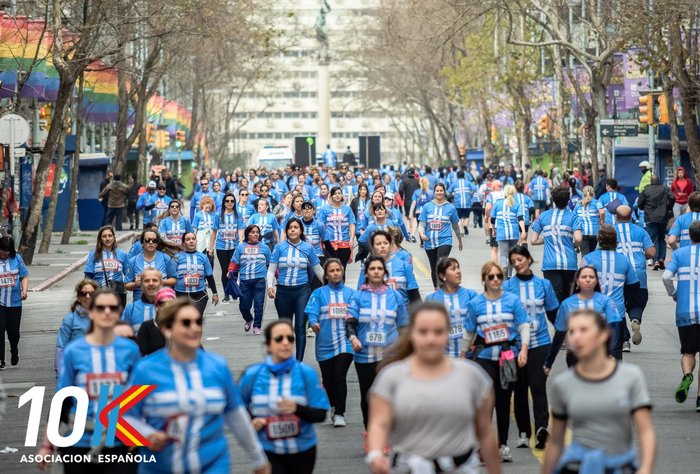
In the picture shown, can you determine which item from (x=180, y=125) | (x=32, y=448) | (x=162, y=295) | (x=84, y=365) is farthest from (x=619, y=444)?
(x=180, y=125)

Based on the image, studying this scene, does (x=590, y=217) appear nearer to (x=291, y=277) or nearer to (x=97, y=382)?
(x=291, y=277)

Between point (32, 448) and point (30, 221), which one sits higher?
point (30, 221)

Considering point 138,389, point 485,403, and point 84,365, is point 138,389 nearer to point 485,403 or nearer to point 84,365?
point 84,365

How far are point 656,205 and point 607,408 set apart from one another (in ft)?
70.0

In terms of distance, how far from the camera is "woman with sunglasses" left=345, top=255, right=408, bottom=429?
12070 millimetres

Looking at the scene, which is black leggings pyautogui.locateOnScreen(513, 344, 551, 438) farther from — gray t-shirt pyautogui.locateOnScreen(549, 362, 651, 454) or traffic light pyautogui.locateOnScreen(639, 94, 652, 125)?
traffic light pyautogui.locateOnScreen(639, 94, 652, 125)

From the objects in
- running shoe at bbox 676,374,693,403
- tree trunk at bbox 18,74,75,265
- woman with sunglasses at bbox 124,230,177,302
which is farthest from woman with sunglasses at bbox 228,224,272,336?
tree trunk at bbox 18,74,75,265

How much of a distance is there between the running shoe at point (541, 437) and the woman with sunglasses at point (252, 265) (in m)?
6.80

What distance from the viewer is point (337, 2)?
191 meters

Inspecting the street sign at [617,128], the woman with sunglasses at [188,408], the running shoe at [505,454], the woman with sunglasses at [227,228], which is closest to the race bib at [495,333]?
the running shoe at [505,454]

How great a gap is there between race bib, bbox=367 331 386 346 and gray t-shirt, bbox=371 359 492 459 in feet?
17.0

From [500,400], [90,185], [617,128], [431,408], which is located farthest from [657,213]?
[90,185]

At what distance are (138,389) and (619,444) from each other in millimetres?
2196

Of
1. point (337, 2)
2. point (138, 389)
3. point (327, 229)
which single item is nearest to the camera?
point (138, 389)
